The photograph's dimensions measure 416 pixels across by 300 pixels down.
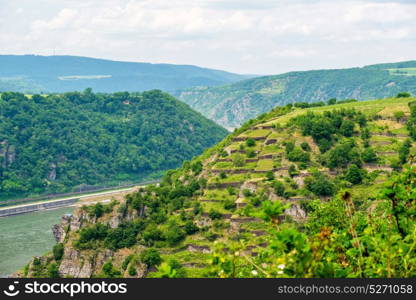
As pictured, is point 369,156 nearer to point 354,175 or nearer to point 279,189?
point 354,175

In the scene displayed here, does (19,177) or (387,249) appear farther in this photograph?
(19,177)

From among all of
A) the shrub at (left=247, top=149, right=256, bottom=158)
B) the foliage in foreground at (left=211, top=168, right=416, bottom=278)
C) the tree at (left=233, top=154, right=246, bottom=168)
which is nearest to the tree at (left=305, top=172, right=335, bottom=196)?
the tree at (left=233, top=154, right=246, bottom=168)

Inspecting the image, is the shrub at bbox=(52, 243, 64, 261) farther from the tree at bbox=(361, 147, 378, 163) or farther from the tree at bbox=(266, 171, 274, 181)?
the tree at bbox=(361, 147, 378, 163)

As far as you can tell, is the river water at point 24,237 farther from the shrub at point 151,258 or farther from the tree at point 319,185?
the tree at point 319,185

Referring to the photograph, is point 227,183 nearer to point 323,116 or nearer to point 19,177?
point 323,116

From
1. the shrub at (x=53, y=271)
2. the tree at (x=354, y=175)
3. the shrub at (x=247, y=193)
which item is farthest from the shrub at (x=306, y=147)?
the shrub at (x=53, y=271)

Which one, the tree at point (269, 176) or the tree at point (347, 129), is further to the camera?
the tree at point (347, 129)

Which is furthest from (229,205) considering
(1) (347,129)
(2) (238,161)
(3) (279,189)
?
(1) (347,129)

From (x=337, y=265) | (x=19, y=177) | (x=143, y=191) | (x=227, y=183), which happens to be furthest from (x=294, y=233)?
(x=19, y=177)
